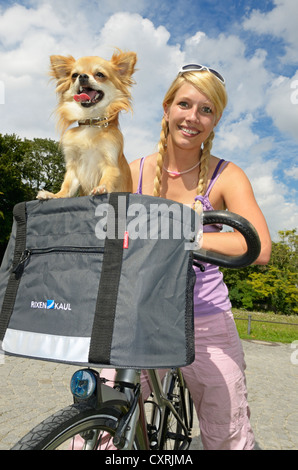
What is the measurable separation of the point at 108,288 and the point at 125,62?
65.7 inches

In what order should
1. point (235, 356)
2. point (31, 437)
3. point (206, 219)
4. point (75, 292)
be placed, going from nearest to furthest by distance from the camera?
1. point (31, 437)
2. point (75, 292)
3. point (206, 219)
4. point (235, 356)

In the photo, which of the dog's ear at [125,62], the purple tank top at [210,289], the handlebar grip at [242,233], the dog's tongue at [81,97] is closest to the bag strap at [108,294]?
the handlebar grip at [242,233]

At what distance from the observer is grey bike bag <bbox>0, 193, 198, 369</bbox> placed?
1.28 metres

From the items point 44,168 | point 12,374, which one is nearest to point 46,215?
point 12,374

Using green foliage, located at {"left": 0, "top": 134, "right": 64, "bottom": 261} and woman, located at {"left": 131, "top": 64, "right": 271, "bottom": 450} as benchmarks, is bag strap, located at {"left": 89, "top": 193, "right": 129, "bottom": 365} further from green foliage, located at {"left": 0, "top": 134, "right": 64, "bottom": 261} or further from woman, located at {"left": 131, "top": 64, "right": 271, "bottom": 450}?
green foliage, located at {"left": 0, "top": 134, "right": 64, "bottom": 261}

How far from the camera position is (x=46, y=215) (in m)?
1.52

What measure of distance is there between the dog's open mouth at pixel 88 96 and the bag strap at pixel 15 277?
905mm

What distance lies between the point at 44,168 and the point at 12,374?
1894cm

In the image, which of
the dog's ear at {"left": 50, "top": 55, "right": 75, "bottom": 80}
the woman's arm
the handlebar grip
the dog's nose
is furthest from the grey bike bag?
the dog's ear at {"left": 50, "top": 55, "right": 75, "bottom": 80}

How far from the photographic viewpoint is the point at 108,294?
1.32 m

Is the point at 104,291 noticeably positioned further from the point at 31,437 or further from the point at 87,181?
the point at 87,181

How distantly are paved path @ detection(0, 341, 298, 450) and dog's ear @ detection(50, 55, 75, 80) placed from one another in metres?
3.81

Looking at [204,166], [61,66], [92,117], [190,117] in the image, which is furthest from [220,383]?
[61,66]

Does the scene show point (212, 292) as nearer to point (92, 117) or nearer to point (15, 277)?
point (15, 277)
